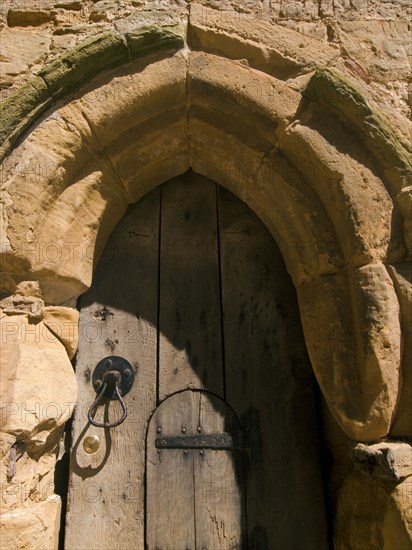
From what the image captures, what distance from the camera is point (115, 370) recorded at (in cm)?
182

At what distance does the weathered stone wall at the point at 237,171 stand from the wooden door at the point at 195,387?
0.12 metres

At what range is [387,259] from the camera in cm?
155

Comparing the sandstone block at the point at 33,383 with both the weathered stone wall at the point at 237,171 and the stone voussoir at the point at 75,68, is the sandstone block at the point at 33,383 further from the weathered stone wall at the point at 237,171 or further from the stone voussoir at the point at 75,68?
the stone voussoir at the point at 75,68

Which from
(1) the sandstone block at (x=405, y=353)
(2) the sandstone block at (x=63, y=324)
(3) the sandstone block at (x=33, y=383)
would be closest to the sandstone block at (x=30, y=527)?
(3) the sandstone block at (x=33, y=383)

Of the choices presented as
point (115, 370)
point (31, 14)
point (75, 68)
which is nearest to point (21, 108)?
point (75, 68)

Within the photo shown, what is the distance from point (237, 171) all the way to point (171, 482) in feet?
3.75

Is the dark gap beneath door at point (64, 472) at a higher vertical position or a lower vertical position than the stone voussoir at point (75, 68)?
lower

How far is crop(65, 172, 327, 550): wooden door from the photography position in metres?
1.70

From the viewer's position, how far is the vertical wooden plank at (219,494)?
1.69 m

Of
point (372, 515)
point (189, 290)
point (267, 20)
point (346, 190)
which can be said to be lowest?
point (372, 515)

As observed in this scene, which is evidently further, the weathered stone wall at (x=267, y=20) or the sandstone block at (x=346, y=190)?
the weathered stone wall at (x=267, y=20)

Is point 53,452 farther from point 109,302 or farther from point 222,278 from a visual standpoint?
point 222,278

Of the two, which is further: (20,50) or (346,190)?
(20,50)

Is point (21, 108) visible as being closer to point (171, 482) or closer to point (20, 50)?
point (20, 50)
